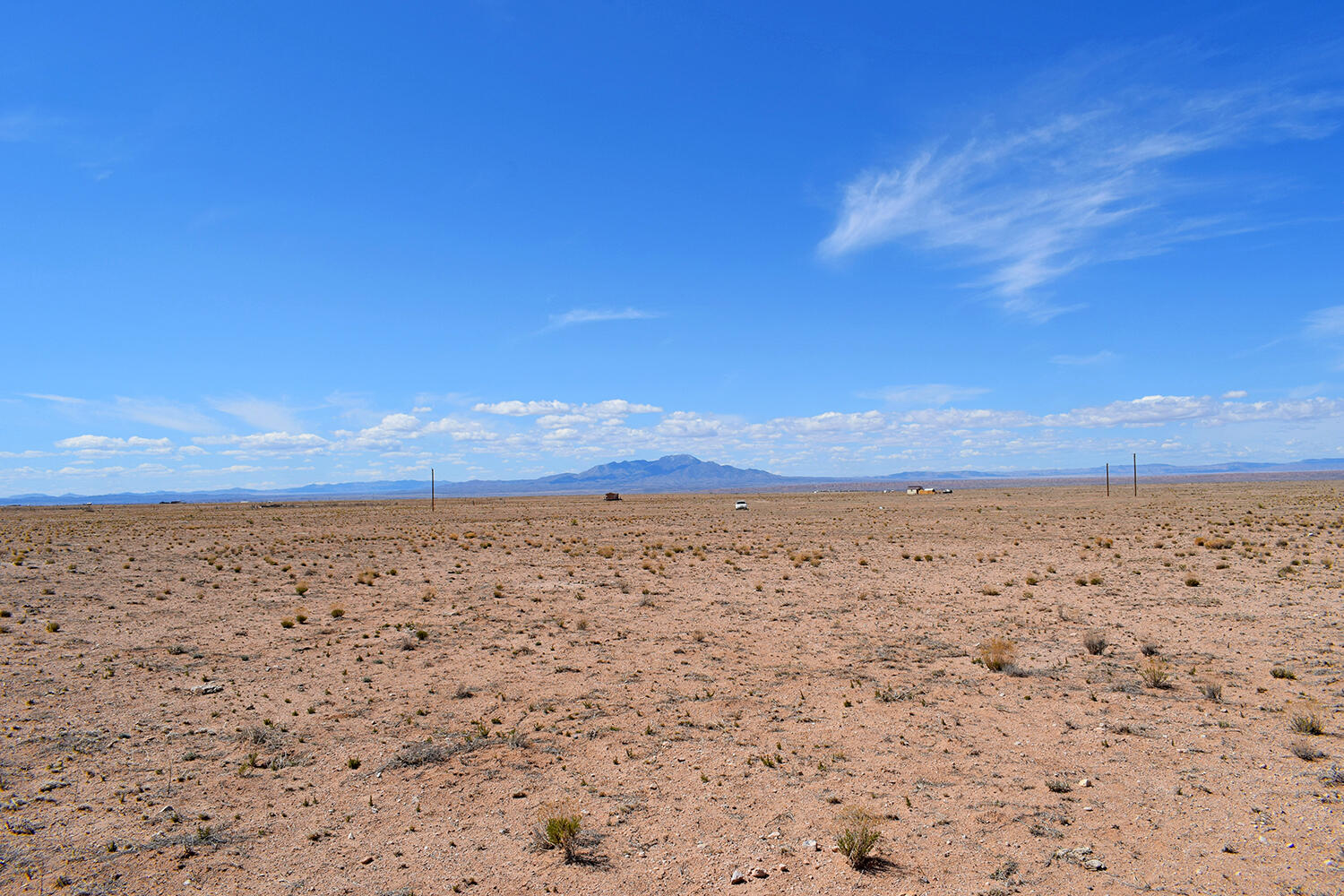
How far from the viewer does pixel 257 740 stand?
34.2ft

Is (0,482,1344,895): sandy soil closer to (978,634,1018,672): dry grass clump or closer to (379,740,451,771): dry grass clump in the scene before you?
(379,740,451,771): dry grass clump

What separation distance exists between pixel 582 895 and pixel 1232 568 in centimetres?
2669

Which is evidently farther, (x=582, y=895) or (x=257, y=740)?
(x=257, y=740)

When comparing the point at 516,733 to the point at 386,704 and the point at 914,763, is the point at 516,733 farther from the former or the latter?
the point at 914,763

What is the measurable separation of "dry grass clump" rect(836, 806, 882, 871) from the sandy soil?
0.43 feet

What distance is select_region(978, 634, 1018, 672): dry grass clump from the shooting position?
13680mm

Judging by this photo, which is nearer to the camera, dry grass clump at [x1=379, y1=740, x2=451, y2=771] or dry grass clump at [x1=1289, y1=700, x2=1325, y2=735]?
dry grass clump at [x1=379, y1=740, x2=451, y2=771]

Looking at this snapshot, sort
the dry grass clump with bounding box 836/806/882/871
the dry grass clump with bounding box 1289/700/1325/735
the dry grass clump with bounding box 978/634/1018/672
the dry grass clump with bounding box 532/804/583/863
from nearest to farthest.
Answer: the dry grass clump with bounding box 836/806/882/871, the dry grass clump with bounding box 532/804/583/863, the dry grass clump with bounding box 1289/700/1325/735, the dry grass clump with bounding box 978/634/1018/672

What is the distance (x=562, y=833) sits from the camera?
7.30 metres

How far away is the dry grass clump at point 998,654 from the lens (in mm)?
13680

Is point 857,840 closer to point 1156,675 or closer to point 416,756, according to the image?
point 416,756

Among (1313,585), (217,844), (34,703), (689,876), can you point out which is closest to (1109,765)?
(689,876)

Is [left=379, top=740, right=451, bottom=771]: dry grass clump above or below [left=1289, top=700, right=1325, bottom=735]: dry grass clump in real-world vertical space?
below

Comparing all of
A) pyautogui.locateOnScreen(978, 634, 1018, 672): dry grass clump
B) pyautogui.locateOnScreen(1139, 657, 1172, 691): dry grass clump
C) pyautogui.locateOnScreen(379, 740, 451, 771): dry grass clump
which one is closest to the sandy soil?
pyautogui.locateOnScreen(379, 740, 451, 771): dry grass clump
